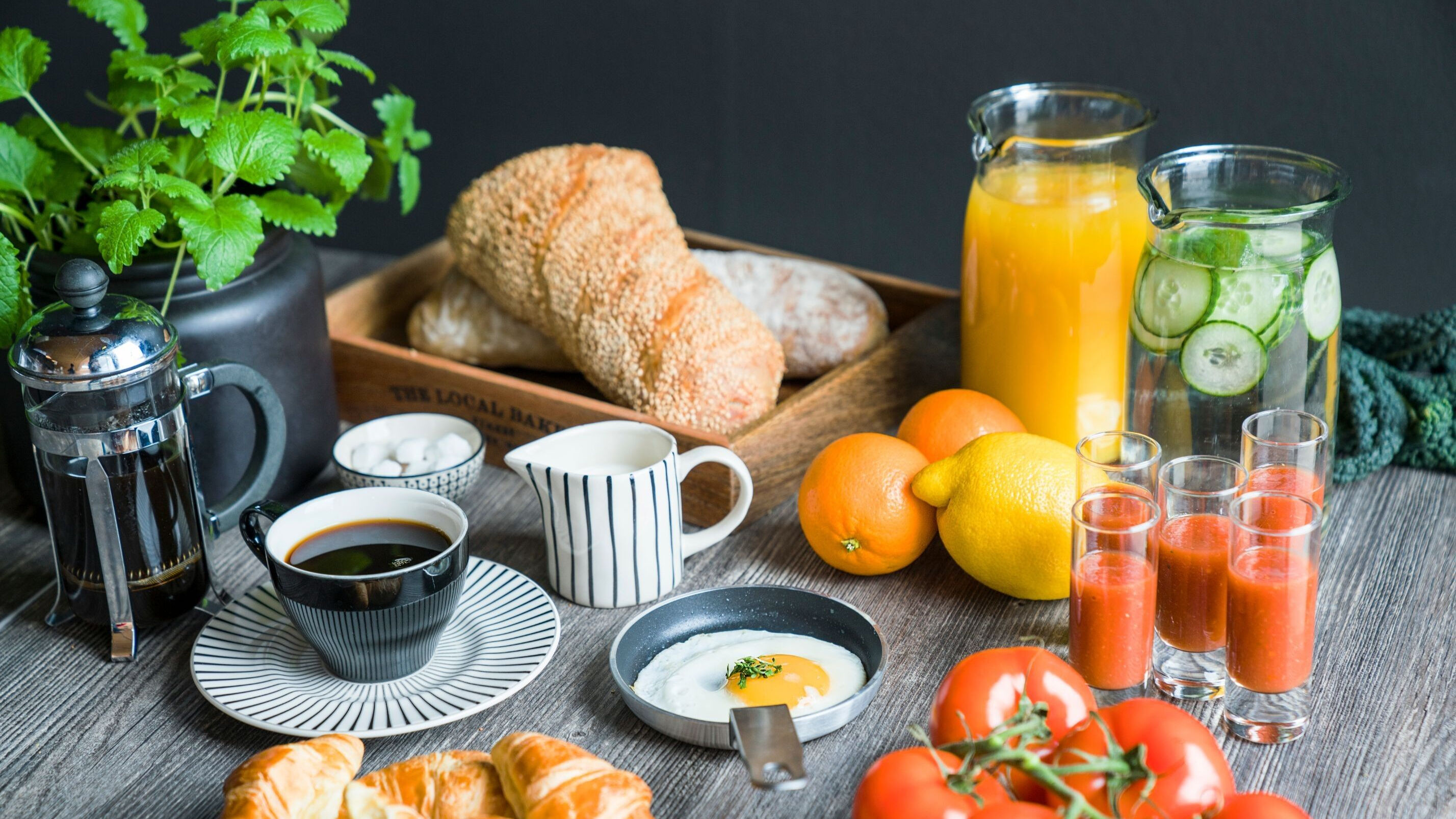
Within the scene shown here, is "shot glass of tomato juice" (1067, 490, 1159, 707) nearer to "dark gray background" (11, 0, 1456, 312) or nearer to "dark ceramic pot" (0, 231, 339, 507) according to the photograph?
"dark ceramic pot" (0, 231, 339, 507)

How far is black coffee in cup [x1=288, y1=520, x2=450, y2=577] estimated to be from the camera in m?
0.91

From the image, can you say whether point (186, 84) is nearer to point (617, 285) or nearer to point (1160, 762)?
point (617, 285)

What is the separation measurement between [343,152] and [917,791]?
751mm

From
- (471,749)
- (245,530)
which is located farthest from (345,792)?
(245,530)

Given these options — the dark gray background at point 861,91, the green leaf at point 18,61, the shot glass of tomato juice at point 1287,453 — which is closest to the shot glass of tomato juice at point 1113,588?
the shot glass of tomato juice at point 1287,453

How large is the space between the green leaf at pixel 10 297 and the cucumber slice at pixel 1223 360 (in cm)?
94

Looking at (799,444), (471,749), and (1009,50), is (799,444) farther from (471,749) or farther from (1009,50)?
(1009,50)

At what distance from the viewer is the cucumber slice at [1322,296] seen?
38.0 inches

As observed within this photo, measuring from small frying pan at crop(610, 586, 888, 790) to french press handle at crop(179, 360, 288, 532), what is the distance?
0.38 meters

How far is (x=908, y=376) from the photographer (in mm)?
1373

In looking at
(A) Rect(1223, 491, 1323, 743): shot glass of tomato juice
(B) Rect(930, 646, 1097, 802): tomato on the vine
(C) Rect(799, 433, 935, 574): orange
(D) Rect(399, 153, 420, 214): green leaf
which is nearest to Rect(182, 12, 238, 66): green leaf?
(D) Rect(399, 153, 420, 214): green leaf

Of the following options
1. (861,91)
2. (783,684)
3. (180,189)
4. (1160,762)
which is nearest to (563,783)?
(783,684)

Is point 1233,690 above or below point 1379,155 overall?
below

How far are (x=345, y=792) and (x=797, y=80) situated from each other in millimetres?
1653
